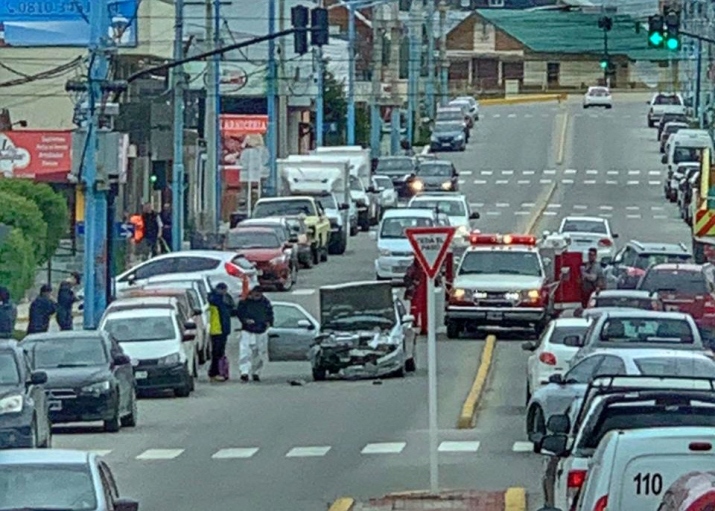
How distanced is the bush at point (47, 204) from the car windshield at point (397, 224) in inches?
309

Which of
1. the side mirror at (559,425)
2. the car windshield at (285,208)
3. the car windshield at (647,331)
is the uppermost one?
the side mirror at (559,425)

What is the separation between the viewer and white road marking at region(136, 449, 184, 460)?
26.9 meters

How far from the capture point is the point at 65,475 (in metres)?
16.0

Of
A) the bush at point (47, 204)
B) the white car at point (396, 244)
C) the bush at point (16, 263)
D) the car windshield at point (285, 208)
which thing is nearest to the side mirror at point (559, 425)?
the bush at point (16, 263)

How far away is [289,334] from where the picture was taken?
133 ft

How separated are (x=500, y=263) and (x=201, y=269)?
7.68 metres

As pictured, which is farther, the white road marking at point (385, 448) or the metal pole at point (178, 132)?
the metal pole at point (178, 132)

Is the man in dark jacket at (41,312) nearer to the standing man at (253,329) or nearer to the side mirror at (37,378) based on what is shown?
the standing man at (253,329)

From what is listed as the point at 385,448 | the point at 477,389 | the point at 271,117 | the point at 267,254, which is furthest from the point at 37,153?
the point at 385,448

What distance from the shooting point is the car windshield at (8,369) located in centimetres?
2614

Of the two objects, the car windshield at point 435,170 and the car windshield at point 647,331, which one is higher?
the car windshield at point 647,331

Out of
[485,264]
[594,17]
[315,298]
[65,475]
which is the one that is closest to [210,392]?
[485,264]

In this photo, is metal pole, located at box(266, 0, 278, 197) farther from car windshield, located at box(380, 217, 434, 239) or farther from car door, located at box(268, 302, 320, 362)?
car door, located at box(268, 302, 320, 362)

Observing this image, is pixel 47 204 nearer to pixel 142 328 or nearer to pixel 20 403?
A: pixel 142 328
